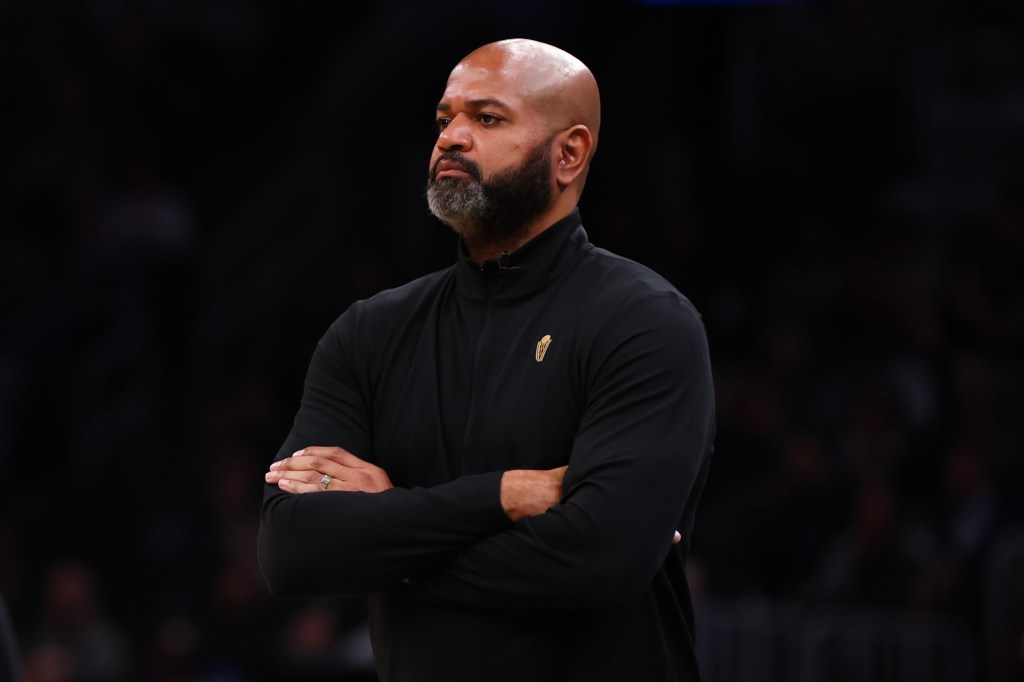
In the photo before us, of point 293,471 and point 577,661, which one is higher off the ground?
point 293,471

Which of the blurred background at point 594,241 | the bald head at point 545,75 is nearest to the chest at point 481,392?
the bald head at point 545,75

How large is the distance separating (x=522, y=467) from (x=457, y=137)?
1.96 feet

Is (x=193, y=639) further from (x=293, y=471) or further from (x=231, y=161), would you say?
(x=293, y=471)

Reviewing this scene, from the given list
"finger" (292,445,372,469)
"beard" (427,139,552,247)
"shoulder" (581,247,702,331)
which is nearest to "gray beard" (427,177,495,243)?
"beard" (427,139,552,247)

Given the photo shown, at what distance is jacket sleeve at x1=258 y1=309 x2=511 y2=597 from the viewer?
2.62 m

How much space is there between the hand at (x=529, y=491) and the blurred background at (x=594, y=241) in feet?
9.78

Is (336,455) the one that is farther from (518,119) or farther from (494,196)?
(518,119)

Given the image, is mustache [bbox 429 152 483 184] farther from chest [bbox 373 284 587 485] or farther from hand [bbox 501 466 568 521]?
hand [bbox 501 466 568 521]

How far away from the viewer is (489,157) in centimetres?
279

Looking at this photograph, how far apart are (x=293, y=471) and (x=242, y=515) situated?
20.4ft

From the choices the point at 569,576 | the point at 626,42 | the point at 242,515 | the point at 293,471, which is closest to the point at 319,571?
the point at 293,471

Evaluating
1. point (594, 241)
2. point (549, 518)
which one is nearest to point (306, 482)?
point (549, 518)

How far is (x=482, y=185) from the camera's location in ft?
9.14

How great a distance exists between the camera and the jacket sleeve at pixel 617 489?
255 cm
